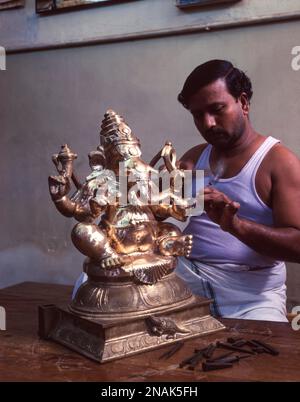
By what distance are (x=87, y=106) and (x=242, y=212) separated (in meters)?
1.25

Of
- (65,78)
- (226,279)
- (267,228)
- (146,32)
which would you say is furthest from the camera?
(65,78)

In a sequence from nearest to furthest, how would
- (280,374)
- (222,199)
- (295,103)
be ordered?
(280,374)
(222,199)
(295,103)

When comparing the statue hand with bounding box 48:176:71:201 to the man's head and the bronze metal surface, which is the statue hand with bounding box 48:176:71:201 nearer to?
the bronze metal surface

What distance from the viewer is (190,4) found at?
234 cm

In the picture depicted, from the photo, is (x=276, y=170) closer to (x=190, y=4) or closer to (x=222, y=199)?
(x=222, y=199)

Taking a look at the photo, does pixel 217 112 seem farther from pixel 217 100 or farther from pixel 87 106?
pixel 87 106

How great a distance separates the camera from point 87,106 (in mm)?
2656

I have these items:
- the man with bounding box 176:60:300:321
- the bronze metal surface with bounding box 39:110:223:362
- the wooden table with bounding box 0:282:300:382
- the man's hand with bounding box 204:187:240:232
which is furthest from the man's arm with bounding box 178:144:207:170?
the wooden table with bounding box 0:282:300:382

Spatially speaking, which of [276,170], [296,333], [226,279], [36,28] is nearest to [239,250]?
[226,279]

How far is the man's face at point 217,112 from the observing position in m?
1.75

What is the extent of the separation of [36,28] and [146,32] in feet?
2.27

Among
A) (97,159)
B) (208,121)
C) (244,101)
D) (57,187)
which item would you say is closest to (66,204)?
(57,187)

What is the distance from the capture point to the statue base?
1114 mm

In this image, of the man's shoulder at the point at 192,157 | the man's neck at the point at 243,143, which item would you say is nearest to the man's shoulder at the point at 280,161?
the man's neck at the point at 243,143
